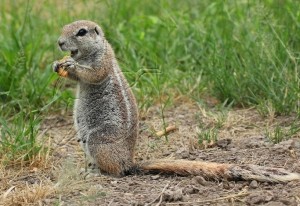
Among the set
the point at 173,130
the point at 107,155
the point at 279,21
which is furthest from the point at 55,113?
the point at 279,21

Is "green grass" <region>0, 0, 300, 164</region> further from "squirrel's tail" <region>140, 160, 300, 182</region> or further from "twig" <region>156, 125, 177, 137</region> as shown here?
"squirrel's tail" <region>140, 160, 300, 182</region>

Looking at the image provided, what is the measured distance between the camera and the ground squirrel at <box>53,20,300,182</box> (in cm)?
538

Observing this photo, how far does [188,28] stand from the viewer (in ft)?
25.1

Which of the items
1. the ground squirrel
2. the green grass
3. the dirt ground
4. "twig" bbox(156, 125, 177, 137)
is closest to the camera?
the dirt ground

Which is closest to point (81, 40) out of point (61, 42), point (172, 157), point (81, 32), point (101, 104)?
point (81, 32)

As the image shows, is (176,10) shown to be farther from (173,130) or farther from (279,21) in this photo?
(173,130)

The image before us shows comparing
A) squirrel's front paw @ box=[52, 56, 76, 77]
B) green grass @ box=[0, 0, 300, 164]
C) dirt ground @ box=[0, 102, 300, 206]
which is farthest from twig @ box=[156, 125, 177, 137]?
squirrel's front paw @ box=[52, 56, 76, 77]

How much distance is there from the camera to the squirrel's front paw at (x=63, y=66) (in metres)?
5.42

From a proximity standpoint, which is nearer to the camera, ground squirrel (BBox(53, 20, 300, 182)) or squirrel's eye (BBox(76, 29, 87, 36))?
ground squirrel (BBox(53, 20, 300, 182))

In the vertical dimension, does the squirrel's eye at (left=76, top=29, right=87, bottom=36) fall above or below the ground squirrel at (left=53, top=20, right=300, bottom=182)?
above

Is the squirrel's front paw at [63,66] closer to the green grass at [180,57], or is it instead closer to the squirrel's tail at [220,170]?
the green grass at [180,57]

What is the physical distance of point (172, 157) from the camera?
5684mm

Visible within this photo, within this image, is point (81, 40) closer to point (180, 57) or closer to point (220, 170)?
point (220, 170)

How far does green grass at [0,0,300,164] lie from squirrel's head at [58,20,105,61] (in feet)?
1.26
